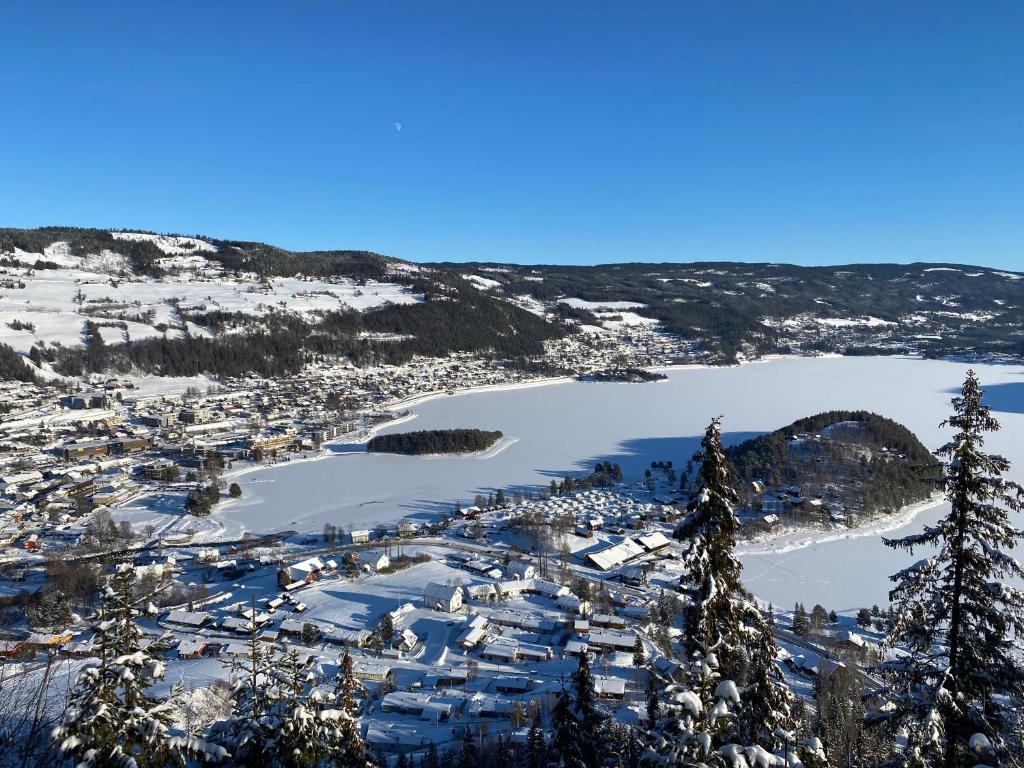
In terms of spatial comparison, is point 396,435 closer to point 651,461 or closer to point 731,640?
point 651,461

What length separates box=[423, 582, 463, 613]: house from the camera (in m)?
19.8

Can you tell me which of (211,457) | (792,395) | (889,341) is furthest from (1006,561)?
(889,341)

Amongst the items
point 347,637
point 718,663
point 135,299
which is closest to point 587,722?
point 718,663

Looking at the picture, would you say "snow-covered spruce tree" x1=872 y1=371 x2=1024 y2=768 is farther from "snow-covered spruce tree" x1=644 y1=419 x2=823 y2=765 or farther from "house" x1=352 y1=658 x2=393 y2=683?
"house" x1=352 y1=658 x2=393 y2=683

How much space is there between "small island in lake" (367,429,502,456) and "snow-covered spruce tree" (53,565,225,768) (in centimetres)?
3728

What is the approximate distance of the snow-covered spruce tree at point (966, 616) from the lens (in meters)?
4.52

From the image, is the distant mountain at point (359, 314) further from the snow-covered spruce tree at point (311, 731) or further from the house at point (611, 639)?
the snow-covered spruce tree at point (311, 731)

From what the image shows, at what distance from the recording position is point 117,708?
4.60 m

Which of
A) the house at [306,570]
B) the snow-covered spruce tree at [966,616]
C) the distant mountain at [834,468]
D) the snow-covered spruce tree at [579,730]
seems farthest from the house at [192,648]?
the distant mountain at [834,468]

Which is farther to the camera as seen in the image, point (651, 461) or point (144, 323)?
point (144, 323)

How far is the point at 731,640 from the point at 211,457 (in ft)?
128

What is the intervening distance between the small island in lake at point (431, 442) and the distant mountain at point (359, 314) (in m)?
39.3

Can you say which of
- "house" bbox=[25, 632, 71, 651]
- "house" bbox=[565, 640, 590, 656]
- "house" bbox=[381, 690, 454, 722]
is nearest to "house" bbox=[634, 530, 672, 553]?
"house" bbox=[565, 640, 590, 656]

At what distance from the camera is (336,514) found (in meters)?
29.4
